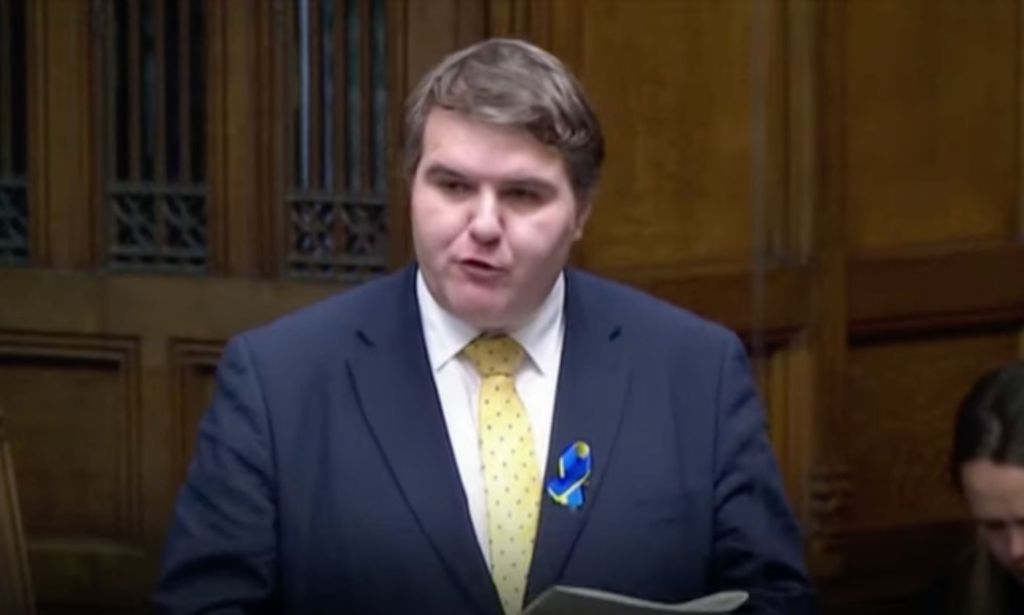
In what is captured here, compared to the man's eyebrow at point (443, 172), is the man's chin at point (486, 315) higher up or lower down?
lower down

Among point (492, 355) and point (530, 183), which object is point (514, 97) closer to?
point (530, 183)

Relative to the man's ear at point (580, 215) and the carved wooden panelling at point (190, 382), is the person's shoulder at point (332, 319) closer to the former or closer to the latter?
the man's ear at point (580, 215)

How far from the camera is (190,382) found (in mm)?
5527

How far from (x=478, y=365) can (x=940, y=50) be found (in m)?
2.53

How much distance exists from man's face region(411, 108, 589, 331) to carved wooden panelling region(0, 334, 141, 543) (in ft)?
6.89

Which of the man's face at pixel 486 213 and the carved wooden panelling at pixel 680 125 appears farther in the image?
the carved wooden panelling at pixel 680 125

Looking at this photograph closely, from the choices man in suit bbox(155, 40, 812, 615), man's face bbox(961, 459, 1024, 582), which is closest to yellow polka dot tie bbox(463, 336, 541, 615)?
man in suit bbox(155, 40, 812, 615)

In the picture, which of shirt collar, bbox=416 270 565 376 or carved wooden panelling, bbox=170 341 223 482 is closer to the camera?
shirt collar, bbox=416 270 565 376

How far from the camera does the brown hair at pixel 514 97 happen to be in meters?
3.48

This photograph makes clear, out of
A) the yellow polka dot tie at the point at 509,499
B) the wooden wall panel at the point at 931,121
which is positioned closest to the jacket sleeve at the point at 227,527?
the yellow polka dot tie at the point at 509,499

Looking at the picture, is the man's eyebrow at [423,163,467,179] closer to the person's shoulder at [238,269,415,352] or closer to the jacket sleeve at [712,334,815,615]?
the person's shoulder at [238,269,415,352]

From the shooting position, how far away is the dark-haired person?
4188 mm

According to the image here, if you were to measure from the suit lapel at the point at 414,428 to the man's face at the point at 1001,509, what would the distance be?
962mm

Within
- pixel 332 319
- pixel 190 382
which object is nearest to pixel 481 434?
pixel 332 319
